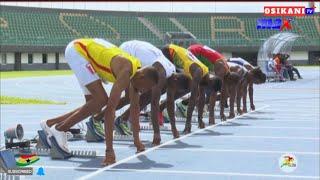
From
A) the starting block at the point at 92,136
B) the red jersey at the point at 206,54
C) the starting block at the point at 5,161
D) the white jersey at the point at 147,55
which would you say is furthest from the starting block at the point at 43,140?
the red jersey at the point at 206,54

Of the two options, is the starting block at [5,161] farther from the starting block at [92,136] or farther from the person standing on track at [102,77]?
the starting block at [92,136]

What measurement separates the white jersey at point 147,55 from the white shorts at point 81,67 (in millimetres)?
1841

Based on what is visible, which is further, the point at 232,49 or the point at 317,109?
the point at 232,49

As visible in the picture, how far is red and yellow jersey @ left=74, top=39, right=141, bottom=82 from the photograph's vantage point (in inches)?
296

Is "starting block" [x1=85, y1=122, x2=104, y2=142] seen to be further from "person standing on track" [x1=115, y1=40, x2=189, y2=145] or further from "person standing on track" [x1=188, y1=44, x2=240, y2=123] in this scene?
"person standing on track" [x1=188, y1=44, x2=240, y2=123]

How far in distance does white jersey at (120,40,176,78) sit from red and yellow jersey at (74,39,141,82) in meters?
1.73

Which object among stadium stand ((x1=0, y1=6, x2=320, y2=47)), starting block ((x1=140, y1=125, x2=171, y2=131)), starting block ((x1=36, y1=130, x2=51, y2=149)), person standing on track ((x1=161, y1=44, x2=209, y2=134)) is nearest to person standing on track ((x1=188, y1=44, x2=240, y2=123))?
person standing on track ((x1=161, y1=44, x2=209, y2=134))

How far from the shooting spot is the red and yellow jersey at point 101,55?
752 cm

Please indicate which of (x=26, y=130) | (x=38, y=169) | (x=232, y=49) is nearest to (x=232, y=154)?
(x=38, y=169)

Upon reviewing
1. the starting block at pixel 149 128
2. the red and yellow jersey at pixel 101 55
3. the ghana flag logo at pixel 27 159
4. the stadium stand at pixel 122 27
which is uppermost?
the stadium stand at pixel 122 27

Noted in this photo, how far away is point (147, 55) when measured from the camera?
9656 millimetres

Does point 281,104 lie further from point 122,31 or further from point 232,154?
point 122,31

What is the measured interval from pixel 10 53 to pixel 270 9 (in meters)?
29.4

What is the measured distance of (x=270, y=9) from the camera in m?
A: 42.7
